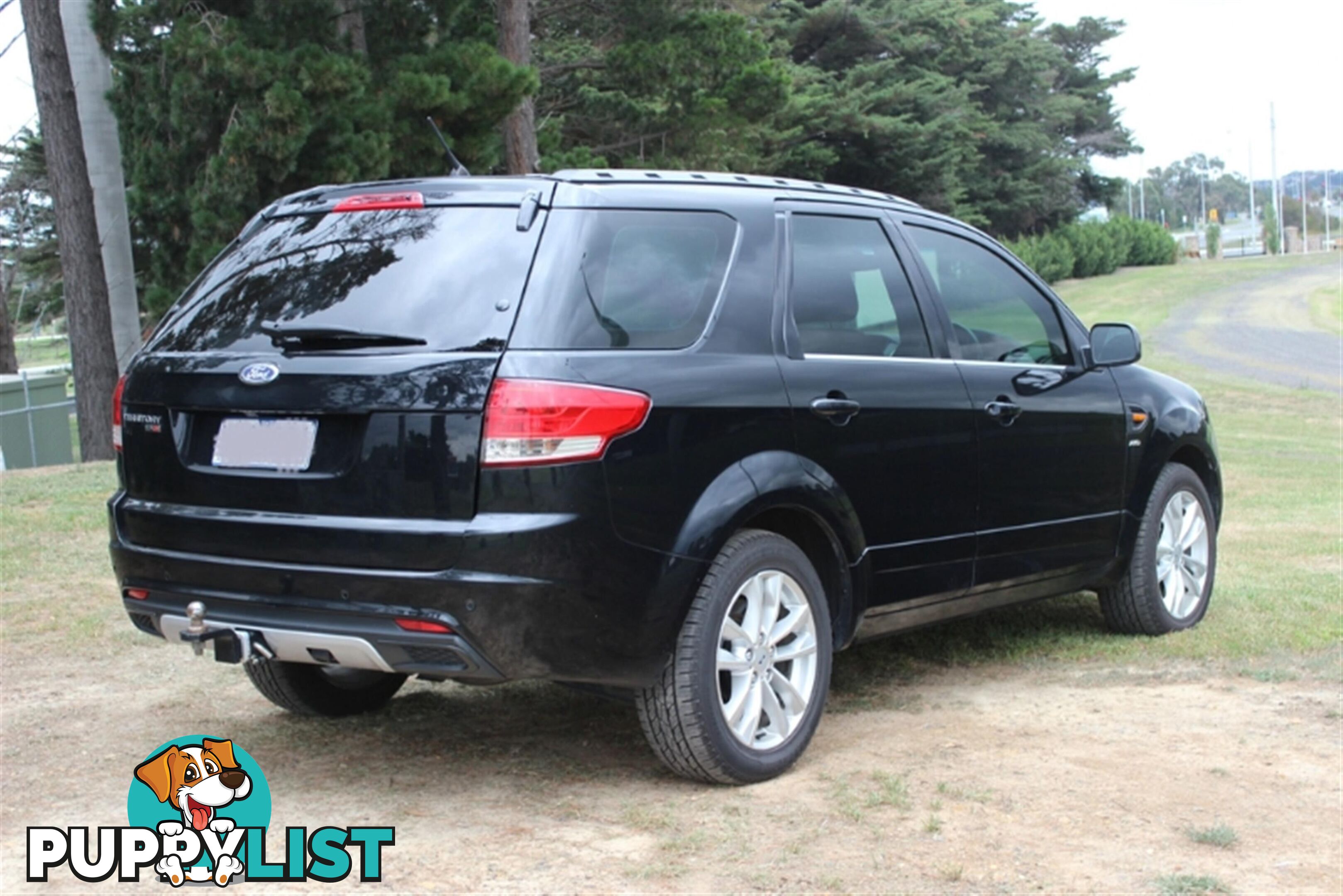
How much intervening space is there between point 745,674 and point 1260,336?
38986 mm

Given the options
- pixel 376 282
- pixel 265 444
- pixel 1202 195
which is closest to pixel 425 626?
pixel 265 444

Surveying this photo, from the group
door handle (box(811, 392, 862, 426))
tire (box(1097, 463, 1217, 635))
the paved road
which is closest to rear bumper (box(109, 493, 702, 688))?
door handle (box(811, 392, 862, 426))

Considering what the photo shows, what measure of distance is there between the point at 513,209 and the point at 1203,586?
13.4ft

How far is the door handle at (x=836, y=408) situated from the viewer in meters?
4.82

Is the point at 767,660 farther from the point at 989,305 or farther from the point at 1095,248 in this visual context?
the point at 1095,248

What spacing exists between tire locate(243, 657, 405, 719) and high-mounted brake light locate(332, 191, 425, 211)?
151cm

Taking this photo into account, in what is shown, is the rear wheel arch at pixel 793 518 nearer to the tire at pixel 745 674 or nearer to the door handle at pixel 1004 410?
the tire at pixel 745 674

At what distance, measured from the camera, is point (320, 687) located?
5359mm

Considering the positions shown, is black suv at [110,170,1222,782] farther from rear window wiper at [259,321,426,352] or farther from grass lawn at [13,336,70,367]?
grass lawn at [13,336,70,367]

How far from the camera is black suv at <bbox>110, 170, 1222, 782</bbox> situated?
13.3 feet

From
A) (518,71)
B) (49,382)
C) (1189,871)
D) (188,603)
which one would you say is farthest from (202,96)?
(1189,871)

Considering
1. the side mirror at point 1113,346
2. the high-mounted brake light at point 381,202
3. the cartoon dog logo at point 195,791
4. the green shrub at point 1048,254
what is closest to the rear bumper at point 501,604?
the cartoon dog logo at point 195,791

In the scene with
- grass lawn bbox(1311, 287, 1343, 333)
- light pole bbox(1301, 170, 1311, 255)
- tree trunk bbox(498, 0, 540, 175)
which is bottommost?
grass lawn bbox(1311, 287, 1343, 333)

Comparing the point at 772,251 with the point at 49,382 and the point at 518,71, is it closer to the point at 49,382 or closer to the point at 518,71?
the point at 518,71
